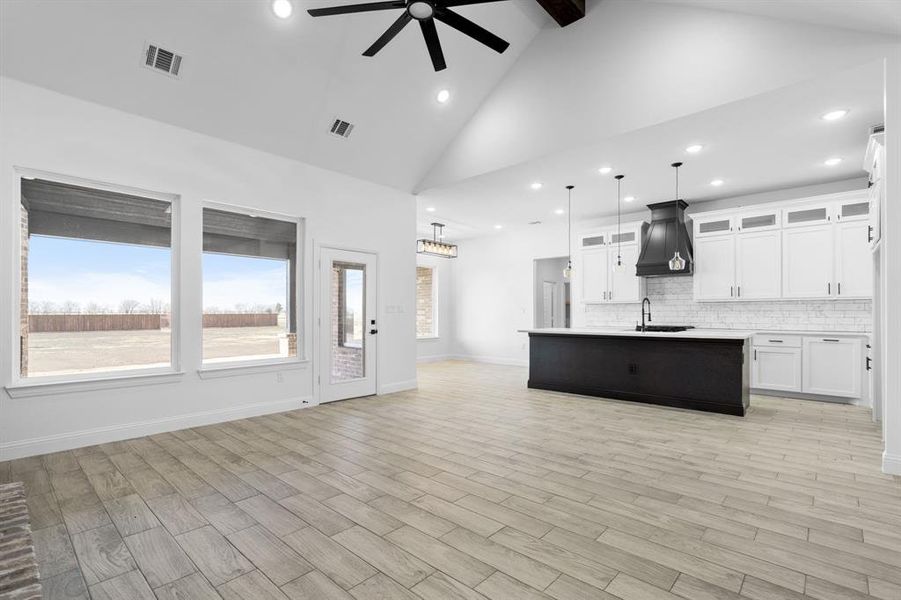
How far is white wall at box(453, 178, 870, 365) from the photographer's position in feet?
27.6

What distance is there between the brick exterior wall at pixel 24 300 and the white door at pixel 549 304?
8535 mm

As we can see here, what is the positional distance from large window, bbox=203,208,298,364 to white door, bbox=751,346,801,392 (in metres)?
6.35

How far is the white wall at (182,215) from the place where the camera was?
3563 mm

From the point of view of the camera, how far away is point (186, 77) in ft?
13.2

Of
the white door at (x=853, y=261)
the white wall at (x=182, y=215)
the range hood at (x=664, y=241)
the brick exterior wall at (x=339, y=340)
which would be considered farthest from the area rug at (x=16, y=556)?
the white door at (x=853, y=261)

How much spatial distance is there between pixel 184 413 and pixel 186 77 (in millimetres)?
3231

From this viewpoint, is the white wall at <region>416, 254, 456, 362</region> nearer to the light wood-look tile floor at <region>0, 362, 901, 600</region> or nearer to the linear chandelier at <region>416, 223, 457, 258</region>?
the linear chandelier at <region>416, 223, 457, 258</region>

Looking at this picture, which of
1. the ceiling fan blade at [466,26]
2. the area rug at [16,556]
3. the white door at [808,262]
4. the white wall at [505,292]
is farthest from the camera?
the white wall at [505,292]

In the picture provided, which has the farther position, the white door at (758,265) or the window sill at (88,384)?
the white door at (758,265)

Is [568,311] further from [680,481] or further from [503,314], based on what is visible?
[680,481]

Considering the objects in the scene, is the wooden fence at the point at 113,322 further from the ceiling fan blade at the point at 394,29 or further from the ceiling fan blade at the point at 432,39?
the ceiling fan blade at the point at 432,39

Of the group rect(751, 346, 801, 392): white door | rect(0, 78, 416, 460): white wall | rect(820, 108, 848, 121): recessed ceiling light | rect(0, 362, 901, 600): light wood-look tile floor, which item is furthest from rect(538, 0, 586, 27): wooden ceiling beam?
rect(751, 346, 801, 392): white door

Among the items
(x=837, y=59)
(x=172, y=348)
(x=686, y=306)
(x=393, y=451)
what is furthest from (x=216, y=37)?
(x=686, y=306)

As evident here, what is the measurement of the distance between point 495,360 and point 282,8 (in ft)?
25.6
